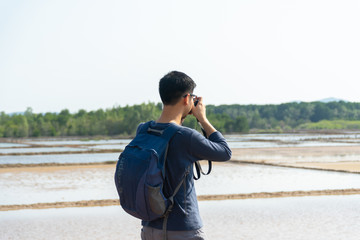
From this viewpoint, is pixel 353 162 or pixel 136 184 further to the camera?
pixel 353 162

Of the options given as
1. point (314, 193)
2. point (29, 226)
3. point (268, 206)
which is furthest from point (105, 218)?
point (314, 193)

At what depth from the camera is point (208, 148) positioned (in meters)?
2.63

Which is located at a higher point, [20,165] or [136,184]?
[136,184]

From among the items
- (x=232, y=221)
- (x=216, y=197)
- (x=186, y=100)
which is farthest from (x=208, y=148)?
(x=216, y=197)

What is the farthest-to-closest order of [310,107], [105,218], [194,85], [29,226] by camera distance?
[310,107]
[105,218]
[29,226]
[194,85]

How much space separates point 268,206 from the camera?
10031mm

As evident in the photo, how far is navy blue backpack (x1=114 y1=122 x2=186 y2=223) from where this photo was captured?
250cm

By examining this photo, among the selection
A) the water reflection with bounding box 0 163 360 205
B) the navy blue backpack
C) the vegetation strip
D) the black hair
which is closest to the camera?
the navy blue backpack

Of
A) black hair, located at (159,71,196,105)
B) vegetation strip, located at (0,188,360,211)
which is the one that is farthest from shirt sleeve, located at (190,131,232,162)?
vegetation strip, located at (0,188,360,211)

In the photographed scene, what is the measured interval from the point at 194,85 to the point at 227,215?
6.58 m

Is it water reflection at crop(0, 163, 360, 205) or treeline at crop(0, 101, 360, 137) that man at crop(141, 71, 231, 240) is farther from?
treeline at crop(0, 101, 360, 137)

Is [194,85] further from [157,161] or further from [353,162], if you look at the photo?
[353,162]

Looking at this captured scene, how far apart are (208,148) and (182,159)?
139mm

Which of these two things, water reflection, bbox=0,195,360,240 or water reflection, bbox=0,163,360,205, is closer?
water reflection, bbox=0,195,360,240
